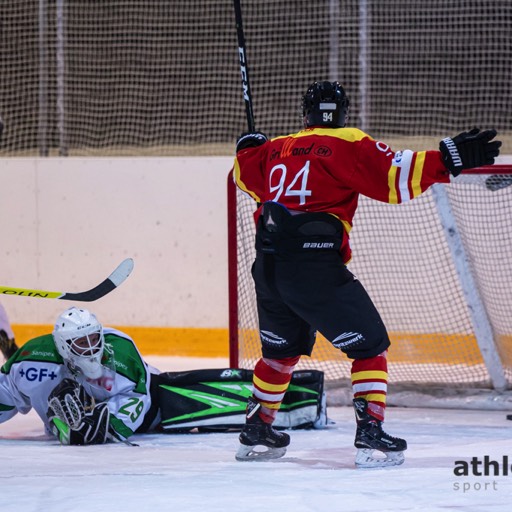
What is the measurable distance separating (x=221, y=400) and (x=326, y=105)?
126 centimetres

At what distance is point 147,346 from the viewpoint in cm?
656

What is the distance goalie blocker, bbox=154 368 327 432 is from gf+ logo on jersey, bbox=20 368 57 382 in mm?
410

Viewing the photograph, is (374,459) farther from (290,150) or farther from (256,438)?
(290,150)

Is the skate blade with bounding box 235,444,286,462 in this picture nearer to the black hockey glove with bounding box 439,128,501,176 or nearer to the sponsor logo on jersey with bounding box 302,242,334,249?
the sponsor logo on jersey with bounding box 302,242,334,249

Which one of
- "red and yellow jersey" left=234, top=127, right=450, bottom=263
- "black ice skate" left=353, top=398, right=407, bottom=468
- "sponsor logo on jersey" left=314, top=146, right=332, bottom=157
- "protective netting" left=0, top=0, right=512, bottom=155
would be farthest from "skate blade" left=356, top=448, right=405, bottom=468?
"protective netting" left=0, top=0, right=512, bottom=155

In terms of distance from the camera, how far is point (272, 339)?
135 inches

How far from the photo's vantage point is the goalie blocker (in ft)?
13.3

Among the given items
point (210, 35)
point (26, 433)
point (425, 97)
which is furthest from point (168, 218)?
point (26, 433)

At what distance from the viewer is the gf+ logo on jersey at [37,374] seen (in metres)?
3.87

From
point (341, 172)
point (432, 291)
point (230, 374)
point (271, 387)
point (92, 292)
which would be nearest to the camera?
point (341, 172)

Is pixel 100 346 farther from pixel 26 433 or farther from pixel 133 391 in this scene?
pixel 26 433

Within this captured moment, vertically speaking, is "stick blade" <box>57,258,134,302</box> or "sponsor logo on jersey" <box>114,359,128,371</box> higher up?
"stick blade" <box>57,258,134,302</box>

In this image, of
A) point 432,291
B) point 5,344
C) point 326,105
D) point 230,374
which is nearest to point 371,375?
point 326,105

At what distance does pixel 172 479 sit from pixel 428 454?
0.93 metres
